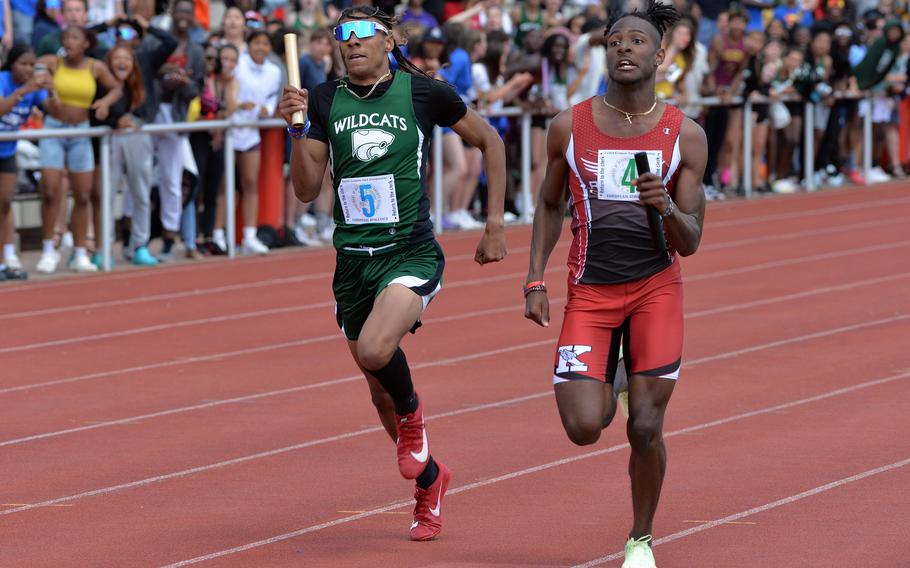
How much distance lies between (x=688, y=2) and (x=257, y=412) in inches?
662

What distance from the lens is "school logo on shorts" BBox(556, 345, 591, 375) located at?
20.5ft

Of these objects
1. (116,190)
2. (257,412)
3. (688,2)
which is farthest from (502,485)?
(688,2)

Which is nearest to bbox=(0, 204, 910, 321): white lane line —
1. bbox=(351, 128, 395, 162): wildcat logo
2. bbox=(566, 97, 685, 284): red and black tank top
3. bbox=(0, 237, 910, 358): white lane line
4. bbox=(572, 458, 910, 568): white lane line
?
bbox=(0, 237, 910, 358): white lane line

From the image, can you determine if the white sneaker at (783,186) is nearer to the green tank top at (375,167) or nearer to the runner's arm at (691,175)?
the green tank top at (375,167)

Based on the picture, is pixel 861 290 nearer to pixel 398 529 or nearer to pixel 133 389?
pixel 133 389

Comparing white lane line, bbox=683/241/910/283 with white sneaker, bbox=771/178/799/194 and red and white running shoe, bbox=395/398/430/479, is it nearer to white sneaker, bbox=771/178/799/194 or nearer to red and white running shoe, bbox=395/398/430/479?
white sneaker, bbox=771/178/799/194

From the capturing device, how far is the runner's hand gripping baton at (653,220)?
19.1ft

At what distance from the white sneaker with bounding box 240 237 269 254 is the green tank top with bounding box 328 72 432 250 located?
389 inches

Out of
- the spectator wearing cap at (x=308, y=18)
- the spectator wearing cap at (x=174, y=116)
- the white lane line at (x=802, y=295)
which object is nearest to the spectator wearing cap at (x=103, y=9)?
the spectator wearing cap at (x=308, y=18)


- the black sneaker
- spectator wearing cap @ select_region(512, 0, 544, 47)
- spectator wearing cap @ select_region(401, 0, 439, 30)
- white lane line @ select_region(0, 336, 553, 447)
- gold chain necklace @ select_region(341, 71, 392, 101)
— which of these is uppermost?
gold chain necklace @ select_region(341, 71, 392, 101)

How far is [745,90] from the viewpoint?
22.1m

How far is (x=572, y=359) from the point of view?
246 inches

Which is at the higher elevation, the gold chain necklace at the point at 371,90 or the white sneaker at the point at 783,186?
the gold chain necklace at the point at 371,90

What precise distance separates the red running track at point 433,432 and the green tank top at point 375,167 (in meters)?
1.16
